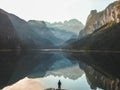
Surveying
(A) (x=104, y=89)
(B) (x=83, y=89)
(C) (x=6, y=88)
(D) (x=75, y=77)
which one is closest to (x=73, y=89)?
(B) (x=83, y=89)

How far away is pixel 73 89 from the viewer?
72125mm

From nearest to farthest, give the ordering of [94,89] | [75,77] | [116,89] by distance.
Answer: [116,89] → [94,89] → [75,77]

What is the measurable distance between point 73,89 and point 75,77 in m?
33.3

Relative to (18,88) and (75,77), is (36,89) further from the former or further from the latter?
(75,77)

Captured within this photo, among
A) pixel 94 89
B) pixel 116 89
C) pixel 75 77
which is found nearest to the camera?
pixel 116 89

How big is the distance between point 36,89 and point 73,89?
1001 centimetres

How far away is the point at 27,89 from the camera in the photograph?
66.9 m

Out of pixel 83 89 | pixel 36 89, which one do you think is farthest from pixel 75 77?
pixel 36 89

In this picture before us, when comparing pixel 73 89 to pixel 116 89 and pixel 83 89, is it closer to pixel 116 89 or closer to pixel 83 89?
pixel 83 89

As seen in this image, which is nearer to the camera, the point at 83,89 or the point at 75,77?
the point at 83,89

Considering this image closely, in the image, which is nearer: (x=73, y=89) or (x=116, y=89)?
(x=116, y=89)

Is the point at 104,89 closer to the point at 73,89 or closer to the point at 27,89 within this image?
the point at 73,89

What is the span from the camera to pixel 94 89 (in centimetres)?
6950

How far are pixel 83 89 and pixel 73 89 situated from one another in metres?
2.51
